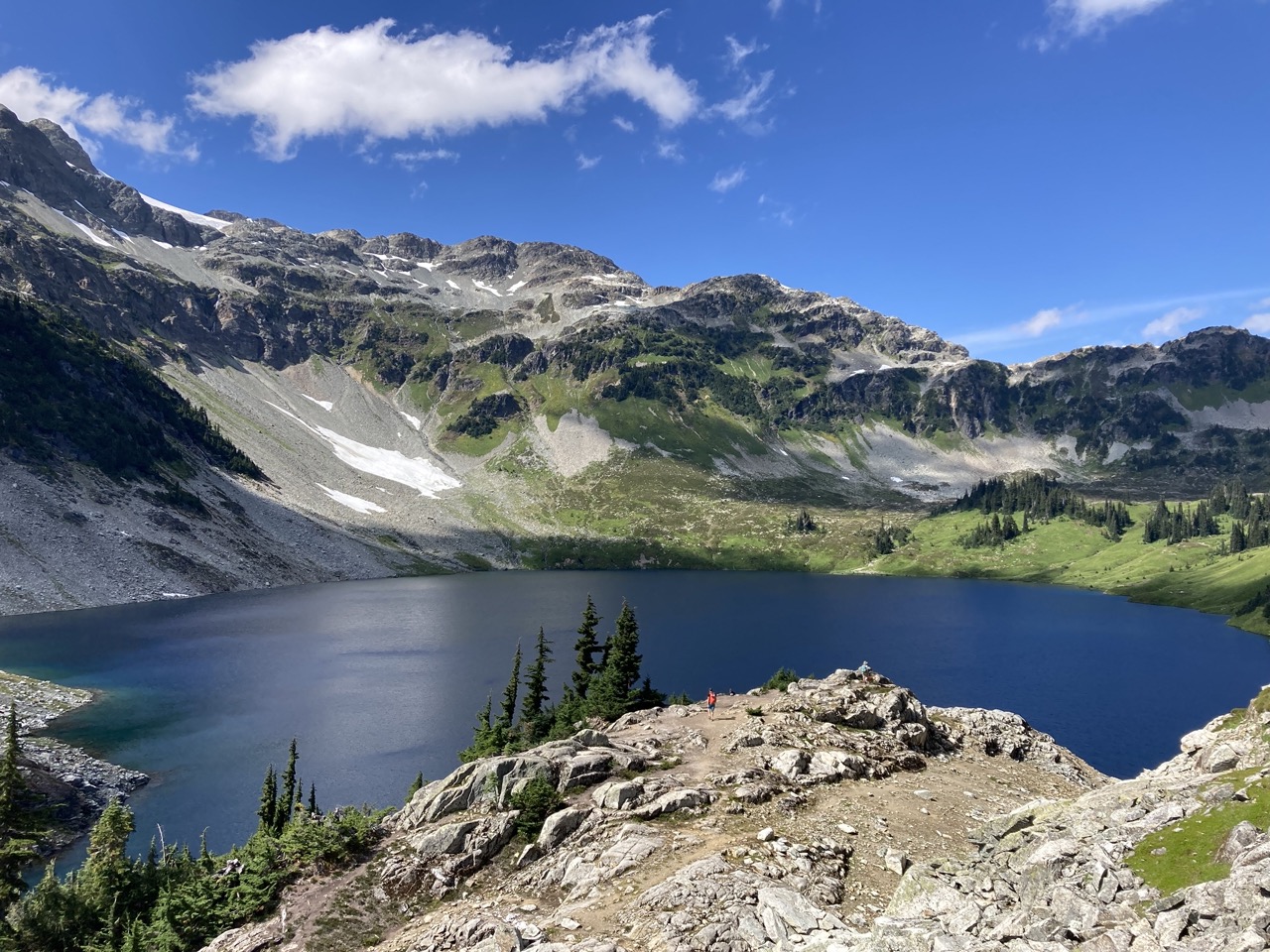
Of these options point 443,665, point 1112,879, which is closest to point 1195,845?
point 1112,879

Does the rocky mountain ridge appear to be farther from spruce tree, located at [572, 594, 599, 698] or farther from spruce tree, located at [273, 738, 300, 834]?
spruce tree, located at [572, 594, 599, 698]

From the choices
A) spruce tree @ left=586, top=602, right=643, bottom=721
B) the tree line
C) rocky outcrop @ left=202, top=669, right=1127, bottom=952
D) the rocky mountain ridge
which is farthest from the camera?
spruce tree @ left=586, top=602, right=643, bottom=721

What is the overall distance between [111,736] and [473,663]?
46.5 meters

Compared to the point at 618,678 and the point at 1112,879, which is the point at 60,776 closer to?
the point at 618,678

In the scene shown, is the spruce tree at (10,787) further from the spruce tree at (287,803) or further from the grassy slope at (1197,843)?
the grassy slope at (1197,843)

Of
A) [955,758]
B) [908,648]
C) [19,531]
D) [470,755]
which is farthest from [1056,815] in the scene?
[19,531]

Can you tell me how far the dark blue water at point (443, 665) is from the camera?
244 feet

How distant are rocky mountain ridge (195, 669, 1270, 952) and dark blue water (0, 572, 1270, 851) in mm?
37645

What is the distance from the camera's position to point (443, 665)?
111m

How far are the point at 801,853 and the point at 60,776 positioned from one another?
232ft

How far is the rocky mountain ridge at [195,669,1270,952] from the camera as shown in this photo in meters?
17.8

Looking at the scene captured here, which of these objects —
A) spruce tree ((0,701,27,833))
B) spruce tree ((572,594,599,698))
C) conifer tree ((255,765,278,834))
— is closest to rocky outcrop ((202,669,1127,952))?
conifer tree ((255,765,278,834))

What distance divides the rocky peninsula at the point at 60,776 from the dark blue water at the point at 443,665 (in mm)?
2549

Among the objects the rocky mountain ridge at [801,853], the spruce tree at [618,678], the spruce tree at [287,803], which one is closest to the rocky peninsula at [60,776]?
the spruce tree at [287,803]
